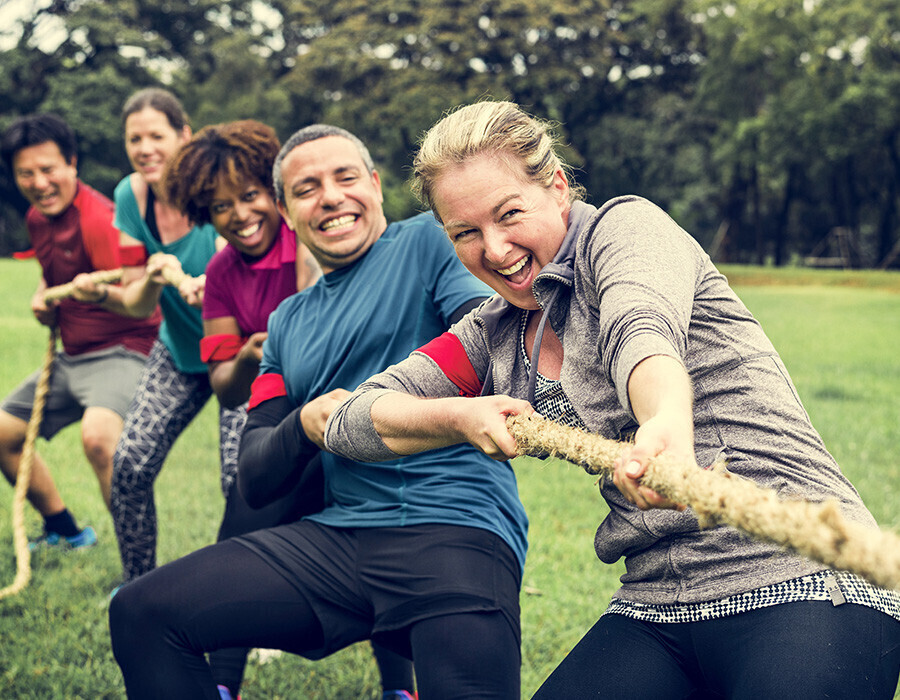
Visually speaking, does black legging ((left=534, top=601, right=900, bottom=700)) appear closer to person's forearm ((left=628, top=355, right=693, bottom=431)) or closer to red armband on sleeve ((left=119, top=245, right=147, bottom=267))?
person's forearm ((left=628, top=355, right=693, bottom=431))

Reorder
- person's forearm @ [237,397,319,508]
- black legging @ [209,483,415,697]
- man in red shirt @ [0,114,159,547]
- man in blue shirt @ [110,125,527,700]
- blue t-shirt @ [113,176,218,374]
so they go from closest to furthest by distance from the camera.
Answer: man in blue shirt @ [110,125,527,700] → person's forearm @ [237,397,319,508] → black legging @ [209,483,415,697] → blue t-shirt @ [113,176,218,374] → man in red shirt @ [0,114,159,547]

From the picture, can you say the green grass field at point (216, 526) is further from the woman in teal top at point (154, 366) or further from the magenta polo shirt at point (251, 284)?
the magenta polo shirt at point (251, 284)

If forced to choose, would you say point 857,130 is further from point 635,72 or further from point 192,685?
point 192,685

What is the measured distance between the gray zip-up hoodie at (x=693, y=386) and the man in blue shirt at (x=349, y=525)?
54cm

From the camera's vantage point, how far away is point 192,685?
2527 mm

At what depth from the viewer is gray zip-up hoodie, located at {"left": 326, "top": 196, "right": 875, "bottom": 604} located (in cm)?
186

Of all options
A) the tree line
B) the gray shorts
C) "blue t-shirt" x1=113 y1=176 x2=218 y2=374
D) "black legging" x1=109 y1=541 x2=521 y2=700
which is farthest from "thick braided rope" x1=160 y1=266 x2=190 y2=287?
the tree line

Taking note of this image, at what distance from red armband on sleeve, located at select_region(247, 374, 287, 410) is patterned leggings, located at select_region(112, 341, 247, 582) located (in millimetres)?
1125

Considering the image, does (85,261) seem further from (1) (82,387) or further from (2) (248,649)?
(2) (248,649)

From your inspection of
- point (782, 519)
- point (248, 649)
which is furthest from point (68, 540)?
point (782, 519)

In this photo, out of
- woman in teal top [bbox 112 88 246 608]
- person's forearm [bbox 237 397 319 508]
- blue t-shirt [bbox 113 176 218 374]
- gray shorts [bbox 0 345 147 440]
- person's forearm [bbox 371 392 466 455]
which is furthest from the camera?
gray shorts [bbox 0 345 147 440]

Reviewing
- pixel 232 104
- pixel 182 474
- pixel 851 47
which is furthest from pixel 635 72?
pixel 182 474

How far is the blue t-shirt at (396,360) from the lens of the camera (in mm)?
2744

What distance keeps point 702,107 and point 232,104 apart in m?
18.0
